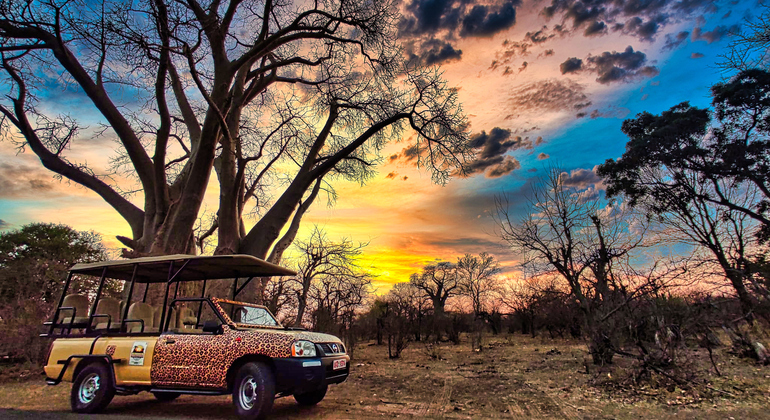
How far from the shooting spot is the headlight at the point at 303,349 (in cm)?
486

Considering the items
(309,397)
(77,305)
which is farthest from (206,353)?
(77,305)

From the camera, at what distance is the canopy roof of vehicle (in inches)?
230

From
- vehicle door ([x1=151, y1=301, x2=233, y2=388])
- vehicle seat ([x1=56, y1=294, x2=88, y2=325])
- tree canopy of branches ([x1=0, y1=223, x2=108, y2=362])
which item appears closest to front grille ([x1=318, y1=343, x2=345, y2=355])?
vehicle door ([x1=151, y1=301, x2=233, y2=388])

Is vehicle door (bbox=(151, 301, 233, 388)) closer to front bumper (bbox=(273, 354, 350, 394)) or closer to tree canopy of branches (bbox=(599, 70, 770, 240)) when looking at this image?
front bumper (bbox=(273, 354, 350, 394))

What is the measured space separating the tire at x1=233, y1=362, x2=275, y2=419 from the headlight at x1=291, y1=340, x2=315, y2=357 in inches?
15.3

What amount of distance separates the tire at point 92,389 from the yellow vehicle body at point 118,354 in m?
0.20

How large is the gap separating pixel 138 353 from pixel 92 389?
42.7 inches

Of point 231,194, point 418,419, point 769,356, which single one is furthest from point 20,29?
point 769,356

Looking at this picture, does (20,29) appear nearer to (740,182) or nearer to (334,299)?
(334,299)

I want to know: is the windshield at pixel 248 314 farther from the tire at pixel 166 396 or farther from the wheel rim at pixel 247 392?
the tire at pixel 166 396

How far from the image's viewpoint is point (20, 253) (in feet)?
74.6

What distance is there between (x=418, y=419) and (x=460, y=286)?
1558 inches

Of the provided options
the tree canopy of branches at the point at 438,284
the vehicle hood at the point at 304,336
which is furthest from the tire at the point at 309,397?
the tree canopy of branches at the point at 438,284

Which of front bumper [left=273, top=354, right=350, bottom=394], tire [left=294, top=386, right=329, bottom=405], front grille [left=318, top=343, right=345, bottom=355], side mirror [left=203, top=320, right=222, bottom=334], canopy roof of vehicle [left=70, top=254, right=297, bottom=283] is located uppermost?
canopy roof of vehicle [left=70, top=254, right=297, bottom=283]
